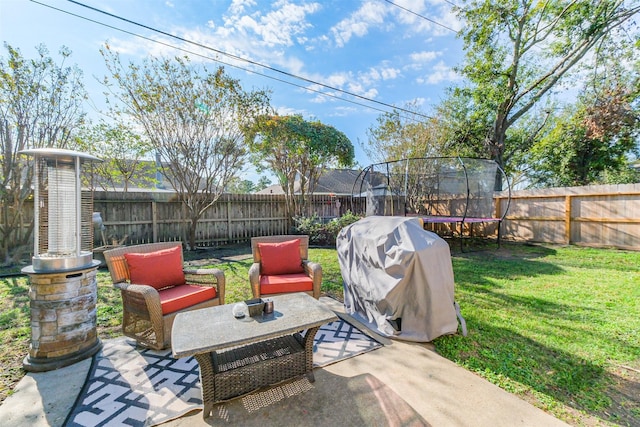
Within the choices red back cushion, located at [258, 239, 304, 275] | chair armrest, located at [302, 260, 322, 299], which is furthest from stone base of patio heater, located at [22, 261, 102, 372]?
chair armrest, located at [302, 260, 322, 299]

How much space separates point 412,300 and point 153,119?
7.00 metres

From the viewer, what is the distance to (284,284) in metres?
3.14

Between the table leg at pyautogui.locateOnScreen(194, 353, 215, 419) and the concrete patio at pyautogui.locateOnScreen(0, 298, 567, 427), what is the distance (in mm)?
66

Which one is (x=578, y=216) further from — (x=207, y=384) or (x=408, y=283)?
(x=207, y=384)

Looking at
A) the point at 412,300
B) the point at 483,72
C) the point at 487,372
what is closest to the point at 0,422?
the point at 412,300

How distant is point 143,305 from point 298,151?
7.40 m

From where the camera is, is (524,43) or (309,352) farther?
(524,43)

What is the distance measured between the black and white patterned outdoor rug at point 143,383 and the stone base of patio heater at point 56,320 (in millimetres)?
245

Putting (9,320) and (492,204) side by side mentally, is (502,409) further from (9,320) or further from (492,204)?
(492,204)

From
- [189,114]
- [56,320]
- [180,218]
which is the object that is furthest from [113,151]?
[56,320]

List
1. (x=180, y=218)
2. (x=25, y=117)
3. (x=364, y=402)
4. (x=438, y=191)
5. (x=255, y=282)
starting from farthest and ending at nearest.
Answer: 1. (x=438, y=191)
2. (x=180, y=218)
3. (x=25, y=117)
4. (x=255, y=282)
5. (x=364, y=402)

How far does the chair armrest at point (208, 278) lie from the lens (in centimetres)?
297

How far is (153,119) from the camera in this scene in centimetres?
657

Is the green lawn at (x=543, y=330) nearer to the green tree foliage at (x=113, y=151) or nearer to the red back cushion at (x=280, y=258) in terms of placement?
the red back cushion at (x=280, y=258)
